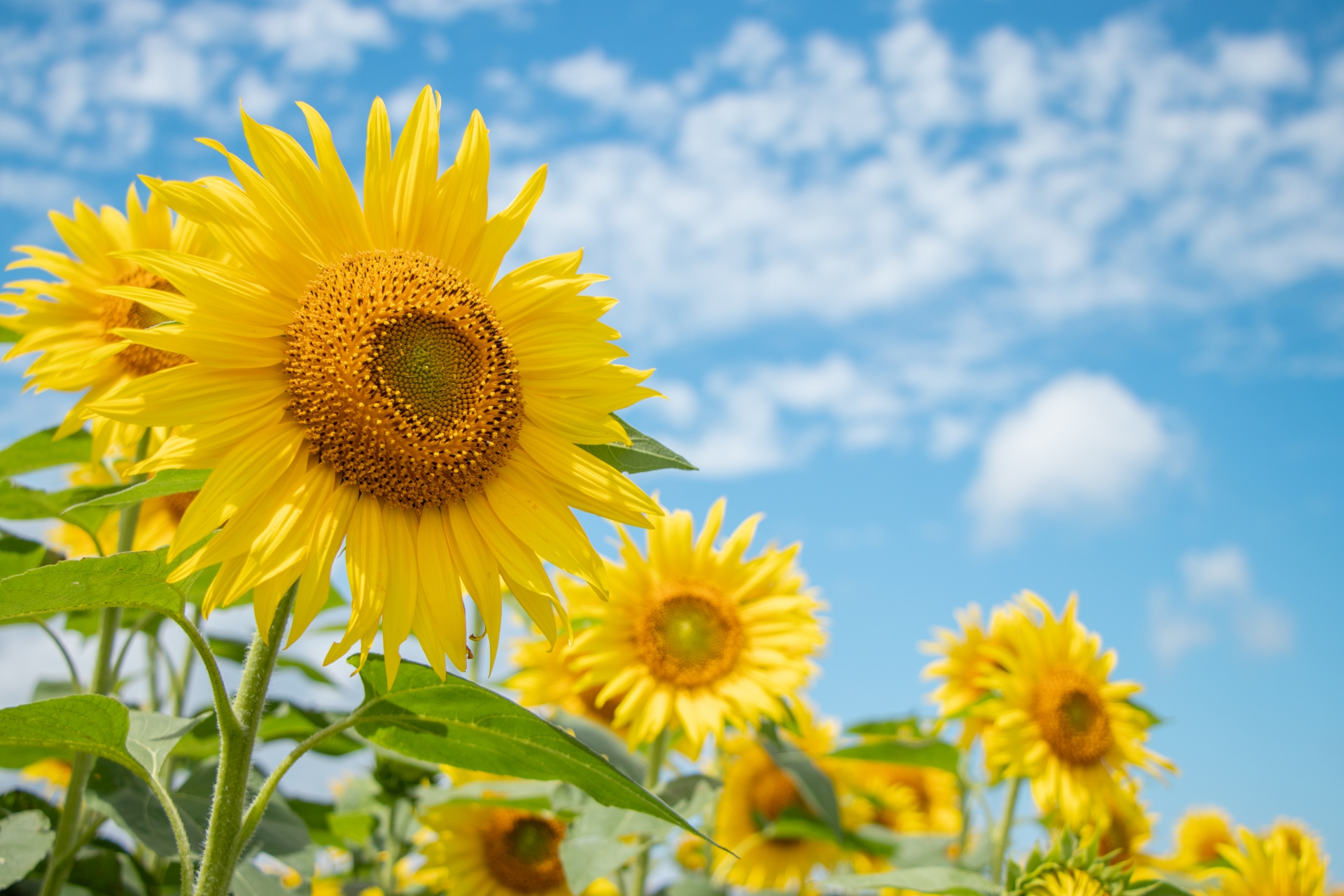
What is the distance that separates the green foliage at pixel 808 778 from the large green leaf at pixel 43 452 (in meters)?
2.66

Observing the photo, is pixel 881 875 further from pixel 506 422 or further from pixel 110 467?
pixel 110 467

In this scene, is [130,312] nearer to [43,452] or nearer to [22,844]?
[43,452]

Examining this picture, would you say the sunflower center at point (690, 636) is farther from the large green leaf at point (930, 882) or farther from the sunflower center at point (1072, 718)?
the sunflower center at point (1072, 718)

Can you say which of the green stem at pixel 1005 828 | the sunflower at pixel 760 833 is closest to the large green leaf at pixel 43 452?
the sunflower at pixel 760 833

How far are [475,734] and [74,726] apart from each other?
799 millimetres

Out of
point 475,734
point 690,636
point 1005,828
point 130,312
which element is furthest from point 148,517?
point 1005,828

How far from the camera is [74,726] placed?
2.04 metres

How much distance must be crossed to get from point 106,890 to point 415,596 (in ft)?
6.80

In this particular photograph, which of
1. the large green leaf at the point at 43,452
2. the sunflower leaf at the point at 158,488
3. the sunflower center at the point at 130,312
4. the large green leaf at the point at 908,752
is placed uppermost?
the sunflower center at the point at 130,312

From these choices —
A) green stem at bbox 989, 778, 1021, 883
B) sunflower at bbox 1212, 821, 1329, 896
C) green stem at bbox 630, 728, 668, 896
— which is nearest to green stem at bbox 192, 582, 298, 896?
green stem at bbox 630, 728, 668, 896

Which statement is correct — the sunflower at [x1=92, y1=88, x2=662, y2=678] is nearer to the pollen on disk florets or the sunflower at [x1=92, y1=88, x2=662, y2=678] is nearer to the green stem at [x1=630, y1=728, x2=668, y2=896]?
the pollen on disk florets

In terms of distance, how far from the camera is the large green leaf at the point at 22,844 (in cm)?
246

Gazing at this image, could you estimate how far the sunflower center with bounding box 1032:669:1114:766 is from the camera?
4414 millimetres

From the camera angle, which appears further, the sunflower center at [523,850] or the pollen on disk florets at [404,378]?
the sunflower center at [523,850]
